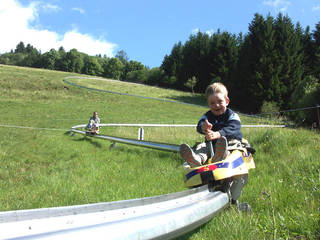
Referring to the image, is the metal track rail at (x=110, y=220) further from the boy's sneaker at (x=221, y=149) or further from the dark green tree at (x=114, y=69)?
the dark green tree at (x=114, y=69)

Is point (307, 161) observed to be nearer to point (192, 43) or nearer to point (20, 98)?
point (20, 98)

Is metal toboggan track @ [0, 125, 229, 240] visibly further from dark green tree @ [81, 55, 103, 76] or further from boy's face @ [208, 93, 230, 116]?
dark green tree @ [81, 55, 103, 76]

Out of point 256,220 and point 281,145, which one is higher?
point 281,145

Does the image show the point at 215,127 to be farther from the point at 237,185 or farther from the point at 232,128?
the point at 237,185

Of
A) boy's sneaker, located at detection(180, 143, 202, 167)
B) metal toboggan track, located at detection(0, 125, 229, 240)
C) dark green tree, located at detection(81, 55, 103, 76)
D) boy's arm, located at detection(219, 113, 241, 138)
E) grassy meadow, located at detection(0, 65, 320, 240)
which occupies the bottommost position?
grassy meadow, located at detection(0, 65, 320, 240)

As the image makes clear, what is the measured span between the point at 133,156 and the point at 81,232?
512 centimetres

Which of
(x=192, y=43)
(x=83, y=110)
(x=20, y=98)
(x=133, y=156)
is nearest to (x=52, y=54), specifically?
(x=192, y=43)

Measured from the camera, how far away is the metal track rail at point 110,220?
1014mm


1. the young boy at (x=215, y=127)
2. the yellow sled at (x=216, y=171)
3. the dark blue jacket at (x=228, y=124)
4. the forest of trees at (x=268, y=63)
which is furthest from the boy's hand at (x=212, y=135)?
the forest of trees at (x=268, y=63)

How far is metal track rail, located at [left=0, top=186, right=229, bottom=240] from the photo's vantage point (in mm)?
1014

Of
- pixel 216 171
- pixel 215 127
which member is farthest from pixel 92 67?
pixel 216 171

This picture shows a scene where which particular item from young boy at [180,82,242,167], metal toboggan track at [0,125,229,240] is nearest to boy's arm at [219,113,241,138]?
young boy at [180,82,242,167]

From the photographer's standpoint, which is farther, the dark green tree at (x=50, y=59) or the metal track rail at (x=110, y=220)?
the dark green tree at (x=50, y=59)

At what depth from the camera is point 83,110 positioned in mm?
26578
